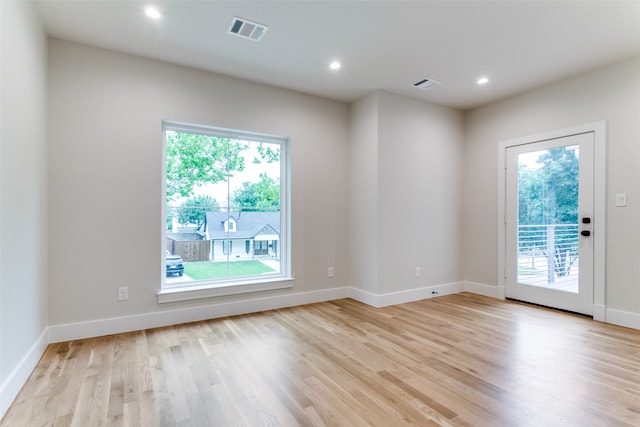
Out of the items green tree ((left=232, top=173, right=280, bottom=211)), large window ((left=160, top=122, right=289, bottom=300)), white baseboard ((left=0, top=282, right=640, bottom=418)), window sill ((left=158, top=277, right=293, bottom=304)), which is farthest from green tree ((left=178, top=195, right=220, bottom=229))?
white baseboard ((left=0, top=282, right=640, bottom=418))

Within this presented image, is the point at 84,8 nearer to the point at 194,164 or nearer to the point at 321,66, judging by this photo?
the point at 194,164

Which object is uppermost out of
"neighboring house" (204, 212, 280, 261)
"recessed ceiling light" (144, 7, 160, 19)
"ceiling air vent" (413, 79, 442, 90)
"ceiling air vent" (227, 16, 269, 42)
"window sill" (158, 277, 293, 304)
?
"ceiling air vent" (413, 79, 442, 90)

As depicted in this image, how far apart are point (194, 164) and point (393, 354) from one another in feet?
9.19

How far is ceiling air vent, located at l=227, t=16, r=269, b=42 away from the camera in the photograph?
2.64 metres

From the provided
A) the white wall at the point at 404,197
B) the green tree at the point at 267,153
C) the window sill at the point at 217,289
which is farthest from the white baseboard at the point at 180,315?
the green tree at the point at 267,153

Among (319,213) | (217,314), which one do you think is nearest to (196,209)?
(217,314)

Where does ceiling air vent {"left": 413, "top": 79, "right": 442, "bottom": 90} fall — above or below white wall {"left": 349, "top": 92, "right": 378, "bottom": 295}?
above

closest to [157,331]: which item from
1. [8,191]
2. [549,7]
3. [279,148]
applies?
[8,191]

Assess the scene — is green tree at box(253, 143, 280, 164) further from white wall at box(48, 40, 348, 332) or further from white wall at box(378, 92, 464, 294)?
white wall at box(378, 92, 464, 294)

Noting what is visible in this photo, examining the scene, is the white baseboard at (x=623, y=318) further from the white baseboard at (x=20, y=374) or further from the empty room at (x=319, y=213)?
the white baseboard at (x=20, y=374)

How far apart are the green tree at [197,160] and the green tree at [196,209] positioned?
10 centimetres

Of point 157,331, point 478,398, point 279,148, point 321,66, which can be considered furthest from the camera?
point 279,148

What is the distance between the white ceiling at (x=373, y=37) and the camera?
2.46 metres

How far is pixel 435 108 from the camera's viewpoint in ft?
15.0
